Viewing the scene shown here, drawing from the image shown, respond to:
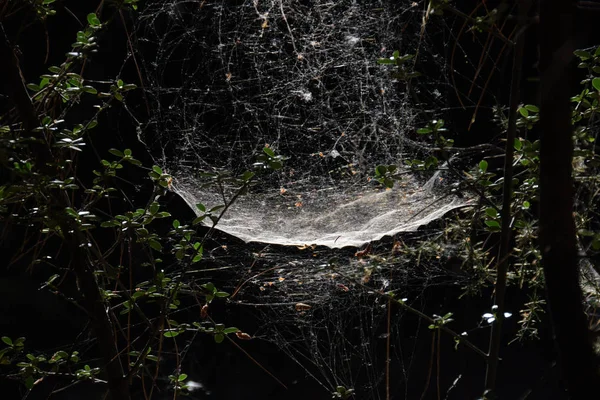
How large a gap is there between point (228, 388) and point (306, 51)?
223 centimetres

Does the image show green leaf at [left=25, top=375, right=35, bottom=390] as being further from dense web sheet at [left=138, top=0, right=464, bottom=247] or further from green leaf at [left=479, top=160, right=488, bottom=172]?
dense web sheet at [left=138, top=0, right=464, bottom=247]

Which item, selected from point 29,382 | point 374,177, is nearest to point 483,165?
point 374,177

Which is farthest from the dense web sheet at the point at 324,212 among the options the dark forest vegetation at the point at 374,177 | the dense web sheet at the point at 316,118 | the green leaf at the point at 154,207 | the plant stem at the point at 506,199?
the plant stem at the point at 506,199

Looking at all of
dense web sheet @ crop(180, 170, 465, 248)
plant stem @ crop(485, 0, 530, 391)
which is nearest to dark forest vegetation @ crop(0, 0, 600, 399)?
plant stem @ crop(485, 0, 530, 391)

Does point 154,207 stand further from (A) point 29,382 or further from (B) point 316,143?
(B) point 316,143

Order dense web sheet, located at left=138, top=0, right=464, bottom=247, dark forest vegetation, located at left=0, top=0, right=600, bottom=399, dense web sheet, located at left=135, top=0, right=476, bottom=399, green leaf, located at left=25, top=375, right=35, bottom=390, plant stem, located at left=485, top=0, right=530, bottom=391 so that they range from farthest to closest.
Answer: dense web sheet, located at left=138, top=0, right=464, bottom=247 < dense web sheet, located at left=135, top=0, right=476, bottom=399 < green leaf, located at left=25, top=375, right=35, bottom=390 < plant stem, located at left=485, top=0, right=530, bottom=391 < dark forest vegetation, located at left=0, top=0, right=600, bottom=399

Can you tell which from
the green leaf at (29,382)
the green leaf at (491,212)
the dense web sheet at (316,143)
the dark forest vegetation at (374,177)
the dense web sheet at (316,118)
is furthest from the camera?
the dense web sheet at (316,118)

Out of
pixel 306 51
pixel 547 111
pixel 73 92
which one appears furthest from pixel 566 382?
pixel 306 51

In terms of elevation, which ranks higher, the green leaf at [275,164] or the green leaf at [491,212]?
the green leaf at [275,164]

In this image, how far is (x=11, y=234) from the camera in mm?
3793

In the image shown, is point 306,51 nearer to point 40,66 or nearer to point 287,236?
point 287,236

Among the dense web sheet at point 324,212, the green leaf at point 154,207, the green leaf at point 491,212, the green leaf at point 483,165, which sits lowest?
the dense web sheet at point 324,212

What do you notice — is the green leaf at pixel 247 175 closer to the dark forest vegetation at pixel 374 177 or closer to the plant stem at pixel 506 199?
the dark forest vegetation at pixel 374 177

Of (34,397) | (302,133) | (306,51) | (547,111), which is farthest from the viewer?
(34,397)
